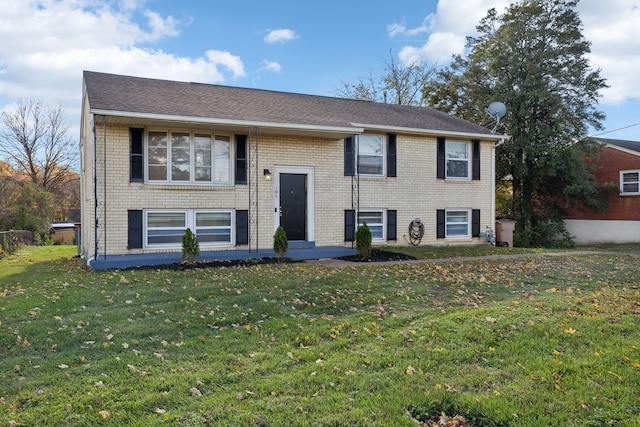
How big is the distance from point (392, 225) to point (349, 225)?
158 centimetres

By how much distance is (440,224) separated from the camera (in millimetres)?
15078

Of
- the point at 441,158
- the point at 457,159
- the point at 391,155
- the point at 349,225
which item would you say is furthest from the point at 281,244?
the point at 457,159

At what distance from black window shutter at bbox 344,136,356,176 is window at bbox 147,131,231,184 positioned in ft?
11.9

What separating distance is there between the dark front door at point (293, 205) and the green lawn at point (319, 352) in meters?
5.24

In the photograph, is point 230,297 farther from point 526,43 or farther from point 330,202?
point 526,43

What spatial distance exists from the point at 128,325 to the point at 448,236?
12131mm

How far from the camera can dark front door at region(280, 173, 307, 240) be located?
13.0 m

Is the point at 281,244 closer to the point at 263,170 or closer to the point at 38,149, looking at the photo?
the point at 263,170

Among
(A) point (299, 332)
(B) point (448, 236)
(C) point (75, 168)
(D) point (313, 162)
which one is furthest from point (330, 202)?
(C) point (75, 168)

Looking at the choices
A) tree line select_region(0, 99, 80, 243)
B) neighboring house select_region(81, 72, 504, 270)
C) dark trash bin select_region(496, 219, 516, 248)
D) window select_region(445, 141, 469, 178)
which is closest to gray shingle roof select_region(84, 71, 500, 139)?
neighboring house select_region(81, 72, 504, 270)

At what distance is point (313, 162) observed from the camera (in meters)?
13.2

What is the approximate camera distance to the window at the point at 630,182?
68.3ft

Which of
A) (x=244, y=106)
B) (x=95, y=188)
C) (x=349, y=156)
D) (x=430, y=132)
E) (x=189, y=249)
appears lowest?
(x=189, y=249)

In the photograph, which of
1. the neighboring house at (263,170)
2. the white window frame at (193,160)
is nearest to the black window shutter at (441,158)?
the neighboring house at (263,170)
